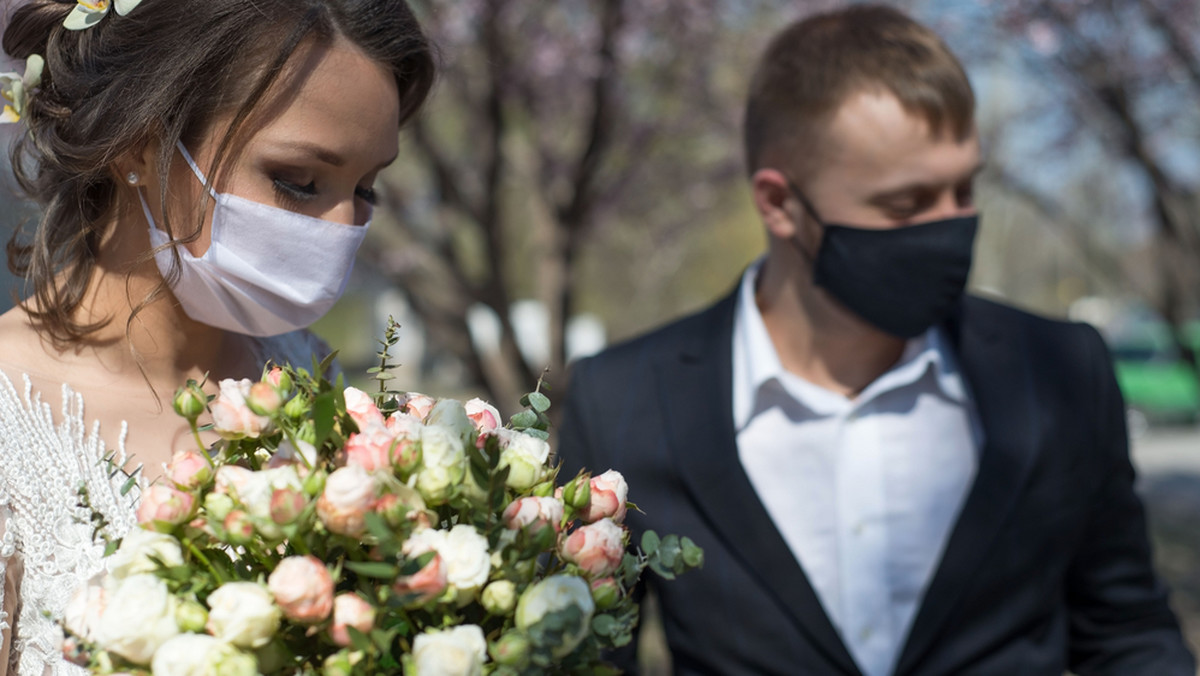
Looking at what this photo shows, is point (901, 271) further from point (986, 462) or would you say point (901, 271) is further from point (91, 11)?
point (91, 11)

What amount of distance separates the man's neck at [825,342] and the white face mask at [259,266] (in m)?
1.17

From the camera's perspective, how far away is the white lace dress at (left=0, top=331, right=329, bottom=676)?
150 cm

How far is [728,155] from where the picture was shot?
877 cm

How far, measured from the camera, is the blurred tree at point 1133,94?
529 cm

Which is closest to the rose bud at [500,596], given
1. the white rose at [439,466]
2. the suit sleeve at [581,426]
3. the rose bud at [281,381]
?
the white rose at [439,466]

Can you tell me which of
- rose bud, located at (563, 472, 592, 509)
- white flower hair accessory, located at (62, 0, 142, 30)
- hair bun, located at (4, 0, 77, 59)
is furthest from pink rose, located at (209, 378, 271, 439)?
hair bun, located at (4, 0, 77, 59)

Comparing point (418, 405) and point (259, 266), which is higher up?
point (418, 405)

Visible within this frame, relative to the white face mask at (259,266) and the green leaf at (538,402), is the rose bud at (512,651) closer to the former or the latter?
the green leaf at (538,402)

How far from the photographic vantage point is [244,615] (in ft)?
3.15

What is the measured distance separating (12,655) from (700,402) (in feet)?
4.77

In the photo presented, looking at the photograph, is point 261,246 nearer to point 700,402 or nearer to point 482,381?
point 700,402

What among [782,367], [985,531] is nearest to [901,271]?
[782,367]

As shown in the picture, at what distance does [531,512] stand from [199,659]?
1.13ft

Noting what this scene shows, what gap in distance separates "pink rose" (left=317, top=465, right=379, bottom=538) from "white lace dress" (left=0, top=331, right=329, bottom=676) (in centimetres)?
75
